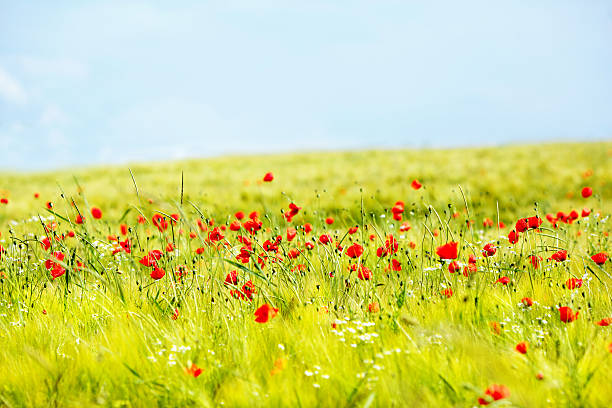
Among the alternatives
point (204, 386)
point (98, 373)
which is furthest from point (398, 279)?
point (98, 373)

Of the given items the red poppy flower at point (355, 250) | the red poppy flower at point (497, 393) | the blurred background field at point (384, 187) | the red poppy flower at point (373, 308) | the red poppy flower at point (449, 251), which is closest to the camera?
the red poppy flower at point (497, 393)

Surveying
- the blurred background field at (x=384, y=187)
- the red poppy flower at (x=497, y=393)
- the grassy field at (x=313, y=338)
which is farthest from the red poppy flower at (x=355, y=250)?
the blurred background field at (x=384, y=187)

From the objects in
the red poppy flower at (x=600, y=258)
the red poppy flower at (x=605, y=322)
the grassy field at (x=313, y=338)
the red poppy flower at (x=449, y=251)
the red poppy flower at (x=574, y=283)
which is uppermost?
the red poppy flower at (x=449, y=251)

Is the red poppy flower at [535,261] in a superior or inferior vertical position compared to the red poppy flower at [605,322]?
superior

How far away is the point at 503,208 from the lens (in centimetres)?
729

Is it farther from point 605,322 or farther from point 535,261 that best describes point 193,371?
point 535,261

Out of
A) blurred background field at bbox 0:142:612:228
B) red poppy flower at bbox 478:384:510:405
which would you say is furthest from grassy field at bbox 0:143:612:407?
blurred background field at bbox 0:142:612:228

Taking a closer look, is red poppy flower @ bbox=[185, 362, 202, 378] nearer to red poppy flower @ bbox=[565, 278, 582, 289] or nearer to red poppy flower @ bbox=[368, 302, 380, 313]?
red poppy flower @ bbox=[368, 302, 380, 313]

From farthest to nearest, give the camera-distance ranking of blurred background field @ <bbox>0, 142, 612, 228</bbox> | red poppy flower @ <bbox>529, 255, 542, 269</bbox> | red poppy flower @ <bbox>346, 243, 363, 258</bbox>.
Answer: blurred background field @ <bbox>0, 142, 612, 228</bbox> < red poppy flower @ <bbox>529, 255, 542, 269</bbox> < red poppy flower @ <bbox>346, 243, 363, 258</bbox>

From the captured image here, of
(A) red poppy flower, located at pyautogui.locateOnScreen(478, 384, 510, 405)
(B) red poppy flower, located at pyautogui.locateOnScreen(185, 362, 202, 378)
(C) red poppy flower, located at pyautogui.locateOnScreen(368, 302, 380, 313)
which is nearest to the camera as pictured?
(A) red poppy flower, located at pyautogui.locateOnScreen(478, 384, 510, 405)

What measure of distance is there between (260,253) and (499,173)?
27.4 ft

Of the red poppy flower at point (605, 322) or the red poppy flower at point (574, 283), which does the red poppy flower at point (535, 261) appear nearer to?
the red poppy flower at point (574, 283)

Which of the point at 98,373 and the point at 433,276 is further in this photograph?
the point at 433,276

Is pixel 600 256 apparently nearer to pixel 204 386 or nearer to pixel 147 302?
pixel 204 386
